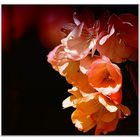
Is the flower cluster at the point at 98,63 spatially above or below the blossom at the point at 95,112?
above

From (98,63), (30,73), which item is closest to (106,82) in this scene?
(98,63)

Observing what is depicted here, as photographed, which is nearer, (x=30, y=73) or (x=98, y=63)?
(x=98, y=63)

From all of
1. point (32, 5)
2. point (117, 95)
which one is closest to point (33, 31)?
point (32, 5)

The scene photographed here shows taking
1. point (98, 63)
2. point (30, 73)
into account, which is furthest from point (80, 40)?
point (30, 73)

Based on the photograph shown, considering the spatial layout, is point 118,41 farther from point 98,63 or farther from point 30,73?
point 30,73

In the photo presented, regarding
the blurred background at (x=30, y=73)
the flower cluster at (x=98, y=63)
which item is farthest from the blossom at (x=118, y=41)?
the blurred background at (x=30, y=73)

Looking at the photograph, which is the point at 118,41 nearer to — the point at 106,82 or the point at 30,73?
the point at 106,82

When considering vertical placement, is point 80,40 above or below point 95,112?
above

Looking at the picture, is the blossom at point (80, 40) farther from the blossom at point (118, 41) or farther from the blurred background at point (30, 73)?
the blurred background at point (30, 73)
